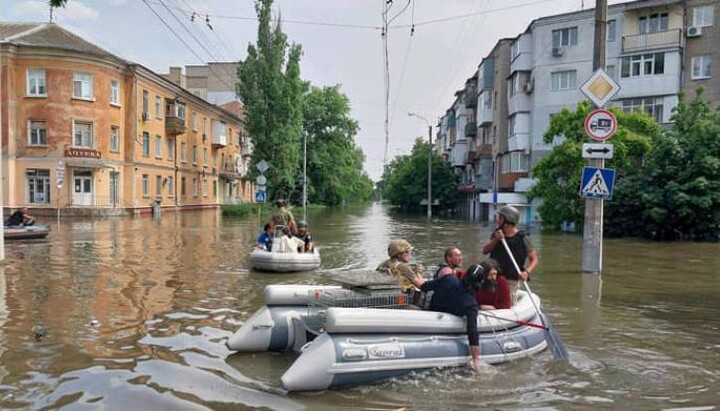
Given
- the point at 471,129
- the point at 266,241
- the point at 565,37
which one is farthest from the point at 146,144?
the point at 266,241

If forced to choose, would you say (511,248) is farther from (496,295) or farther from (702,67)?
(702,67)

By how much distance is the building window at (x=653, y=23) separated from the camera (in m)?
37.4

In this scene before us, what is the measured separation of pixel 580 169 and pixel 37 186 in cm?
2937

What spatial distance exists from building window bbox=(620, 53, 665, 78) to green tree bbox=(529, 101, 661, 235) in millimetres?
10617

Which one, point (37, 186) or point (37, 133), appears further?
point (37, 133)

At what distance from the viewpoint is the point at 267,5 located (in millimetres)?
44781

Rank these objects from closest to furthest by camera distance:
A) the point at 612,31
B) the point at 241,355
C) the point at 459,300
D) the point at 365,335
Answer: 1. the point at 365,335
2. the point at 459,300
3. the point at 241,355
4. the point at 612,31

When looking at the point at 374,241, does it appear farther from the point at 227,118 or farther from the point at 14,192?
the point at 227,118

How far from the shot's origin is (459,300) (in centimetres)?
651

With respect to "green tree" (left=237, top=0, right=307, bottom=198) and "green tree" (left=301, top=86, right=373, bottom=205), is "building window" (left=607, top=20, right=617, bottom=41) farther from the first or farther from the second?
"green tree" (left=301, top=86, right=373, bottom=205)

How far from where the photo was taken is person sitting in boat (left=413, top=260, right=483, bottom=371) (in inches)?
252

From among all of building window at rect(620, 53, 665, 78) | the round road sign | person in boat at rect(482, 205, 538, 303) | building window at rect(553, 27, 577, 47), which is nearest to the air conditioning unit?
building window at rect(620, 53, 665, 78)

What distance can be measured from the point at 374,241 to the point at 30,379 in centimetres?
1859

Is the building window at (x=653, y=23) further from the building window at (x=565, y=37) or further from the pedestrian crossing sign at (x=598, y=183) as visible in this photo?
the pedestrian crossing sign at (x=598, y=183)
